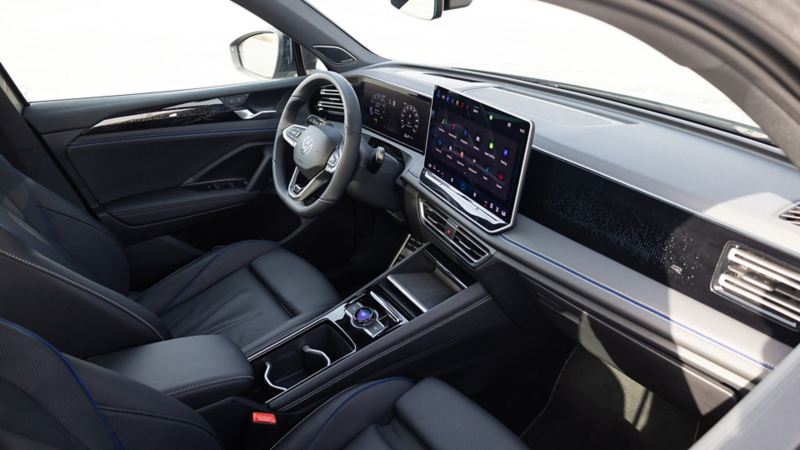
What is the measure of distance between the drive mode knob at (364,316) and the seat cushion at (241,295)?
12cm

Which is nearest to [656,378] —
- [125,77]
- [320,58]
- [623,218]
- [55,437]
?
[623,218]

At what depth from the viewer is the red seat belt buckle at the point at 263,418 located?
1534 millimetres

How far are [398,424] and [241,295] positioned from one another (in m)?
0.88

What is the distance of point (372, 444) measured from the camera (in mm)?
1379

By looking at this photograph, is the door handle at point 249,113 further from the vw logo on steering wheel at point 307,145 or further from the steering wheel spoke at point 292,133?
the vw logo on steering wheel at point 307,145

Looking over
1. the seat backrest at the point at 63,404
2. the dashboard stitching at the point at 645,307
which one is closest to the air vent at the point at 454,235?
the dashboard stitching at the point at 645,307

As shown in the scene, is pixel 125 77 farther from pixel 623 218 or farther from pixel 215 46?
pixel 623 218

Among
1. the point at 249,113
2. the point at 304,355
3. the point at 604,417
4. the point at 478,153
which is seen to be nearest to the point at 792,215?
the point at 478,153

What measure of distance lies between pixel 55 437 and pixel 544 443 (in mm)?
1655

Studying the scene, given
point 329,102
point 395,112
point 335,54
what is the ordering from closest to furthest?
point 395,112 < point 329,102 < point 335,54

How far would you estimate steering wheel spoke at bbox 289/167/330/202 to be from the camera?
2.06 metres

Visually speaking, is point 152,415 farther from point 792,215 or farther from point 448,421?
point 792,215

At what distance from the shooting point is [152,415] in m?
1.02

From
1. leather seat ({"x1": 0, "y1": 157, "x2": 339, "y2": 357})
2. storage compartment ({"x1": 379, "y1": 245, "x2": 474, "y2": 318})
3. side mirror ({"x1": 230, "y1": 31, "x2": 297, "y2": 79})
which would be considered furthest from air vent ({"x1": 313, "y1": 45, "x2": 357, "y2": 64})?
storage compartment ({"x1": 379, "y1": 245, "x2": 474, "y2": 318})
